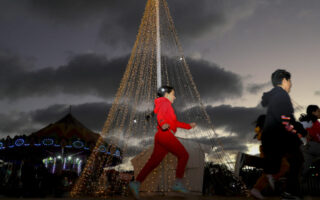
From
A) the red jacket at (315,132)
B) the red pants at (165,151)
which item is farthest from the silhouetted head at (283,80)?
the red jacket at (315,132)

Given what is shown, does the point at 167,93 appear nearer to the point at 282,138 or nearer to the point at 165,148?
the point at 165,148

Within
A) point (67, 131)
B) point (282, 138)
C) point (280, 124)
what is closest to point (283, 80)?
point (280, 124)

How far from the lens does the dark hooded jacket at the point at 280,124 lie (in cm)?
327

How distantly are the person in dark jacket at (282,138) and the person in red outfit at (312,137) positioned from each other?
1735mm

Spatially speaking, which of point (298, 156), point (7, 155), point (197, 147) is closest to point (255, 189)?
point (298, 156)

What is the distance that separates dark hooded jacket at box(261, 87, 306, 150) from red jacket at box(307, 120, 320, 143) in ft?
6.62

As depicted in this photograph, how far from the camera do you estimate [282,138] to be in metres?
3.28

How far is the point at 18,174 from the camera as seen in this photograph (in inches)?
295

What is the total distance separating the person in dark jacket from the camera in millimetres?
3232

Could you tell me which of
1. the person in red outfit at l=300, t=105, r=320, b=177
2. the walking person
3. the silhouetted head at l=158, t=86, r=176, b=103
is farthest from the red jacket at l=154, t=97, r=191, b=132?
the person in red outfit at l=300, t=105, r=320, b=177

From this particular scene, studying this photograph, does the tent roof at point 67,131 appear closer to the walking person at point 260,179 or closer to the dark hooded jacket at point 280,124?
the walking person at point 260,179

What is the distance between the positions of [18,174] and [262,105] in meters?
6.89

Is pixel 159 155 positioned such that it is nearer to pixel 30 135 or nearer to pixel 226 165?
pixel 226 165

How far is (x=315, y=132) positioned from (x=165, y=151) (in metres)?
3.12
